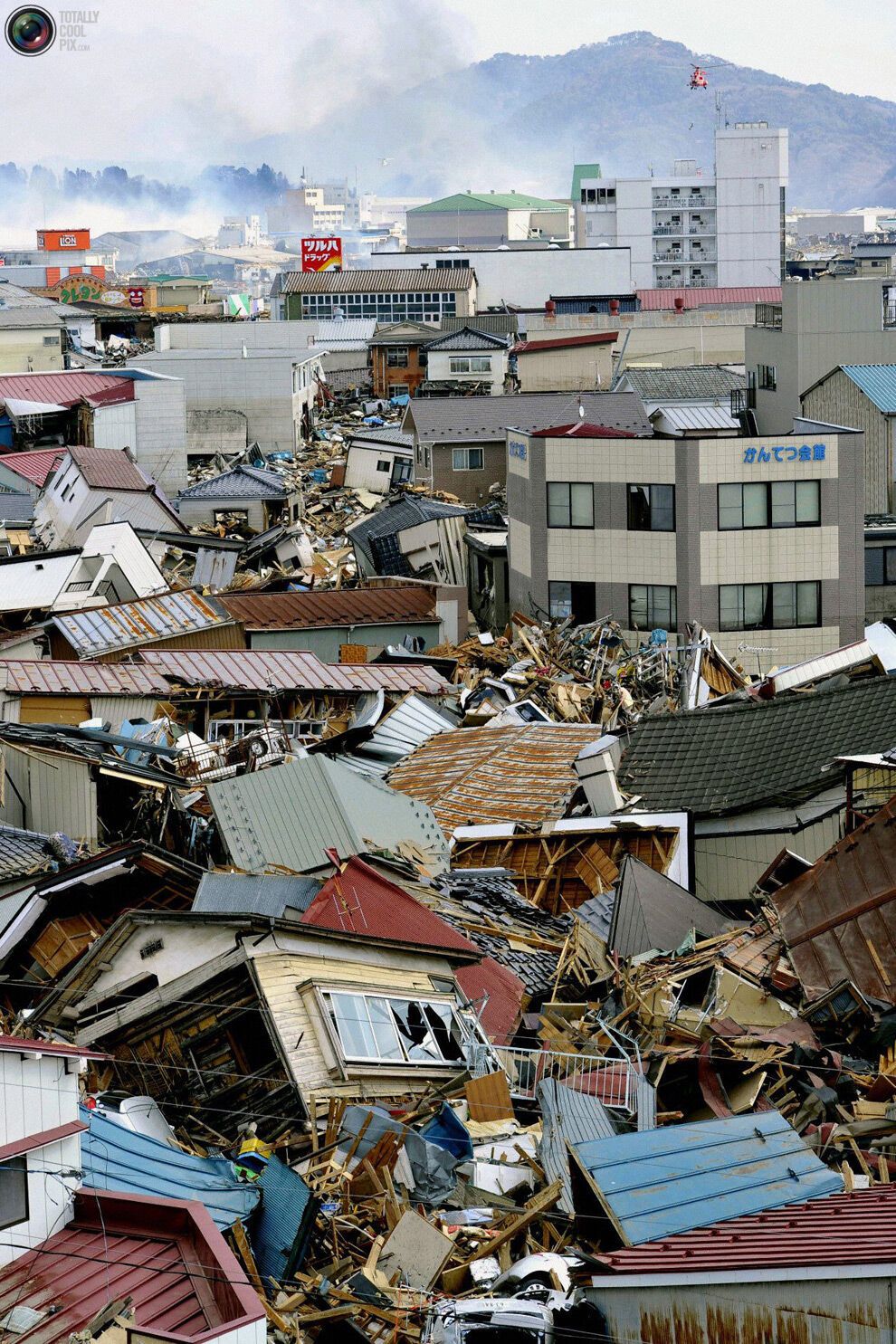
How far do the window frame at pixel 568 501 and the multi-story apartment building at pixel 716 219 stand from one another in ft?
274

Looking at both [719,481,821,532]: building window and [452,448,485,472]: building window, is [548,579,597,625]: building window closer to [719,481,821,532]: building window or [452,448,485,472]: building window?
[719,481,821,532]: building window

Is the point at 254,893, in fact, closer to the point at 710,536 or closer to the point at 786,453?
the point at 710,536

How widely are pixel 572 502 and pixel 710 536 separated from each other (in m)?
2.67

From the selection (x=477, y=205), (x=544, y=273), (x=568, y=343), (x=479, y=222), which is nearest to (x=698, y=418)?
(x=568, y=343)

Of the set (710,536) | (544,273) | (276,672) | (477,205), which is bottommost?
(276,672)

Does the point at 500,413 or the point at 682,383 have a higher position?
the point at 682,383

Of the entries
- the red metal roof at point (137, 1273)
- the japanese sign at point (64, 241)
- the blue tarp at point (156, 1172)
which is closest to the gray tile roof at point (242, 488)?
the blue tarp at point (156, 1172)

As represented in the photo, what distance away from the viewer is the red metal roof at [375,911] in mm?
13281

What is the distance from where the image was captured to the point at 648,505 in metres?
31.6

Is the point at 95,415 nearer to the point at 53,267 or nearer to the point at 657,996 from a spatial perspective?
the point at 657,996

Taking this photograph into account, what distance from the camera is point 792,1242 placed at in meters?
8.41

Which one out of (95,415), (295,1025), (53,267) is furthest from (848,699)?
(53,267)

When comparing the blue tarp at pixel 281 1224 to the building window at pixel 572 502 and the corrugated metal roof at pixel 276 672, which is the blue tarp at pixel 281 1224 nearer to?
→ the corrugated metal roof at pixel 276 672

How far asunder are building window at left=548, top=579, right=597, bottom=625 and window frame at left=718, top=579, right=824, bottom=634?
2.39 meters
